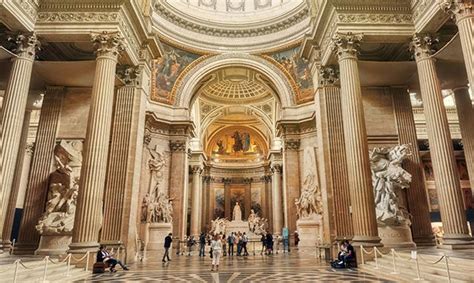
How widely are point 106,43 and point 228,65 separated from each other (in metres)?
15.5

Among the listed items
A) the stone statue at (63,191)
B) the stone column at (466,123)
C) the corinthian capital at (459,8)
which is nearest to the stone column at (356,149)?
the corinthian capital at (459,8)

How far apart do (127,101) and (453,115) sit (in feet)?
70.0

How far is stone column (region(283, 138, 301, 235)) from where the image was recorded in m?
21.6

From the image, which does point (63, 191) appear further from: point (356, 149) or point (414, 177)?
point (414, 177)

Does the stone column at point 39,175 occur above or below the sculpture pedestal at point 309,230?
Answer: above

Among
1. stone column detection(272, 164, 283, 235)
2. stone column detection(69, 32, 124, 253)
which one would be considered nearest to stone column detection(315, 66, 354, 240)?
stone column detection(69, 32, 124, 253)

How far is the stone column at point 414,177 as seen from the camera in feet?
35.4

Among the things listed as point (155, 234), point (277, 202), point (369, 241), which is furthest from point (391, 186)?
point (277, 202)

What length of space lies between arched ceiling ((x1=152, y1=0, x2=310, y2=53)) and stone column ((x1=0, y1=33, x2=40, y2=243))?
13.7 meters

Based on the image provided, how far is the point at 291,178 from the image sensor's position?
2219 cm

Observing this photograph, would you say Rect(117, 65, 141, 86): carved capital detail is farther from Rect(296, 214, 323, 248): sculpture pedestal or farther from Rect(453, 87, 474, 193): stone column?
Rect(296, 214, 323, 248): sculpture pedestal

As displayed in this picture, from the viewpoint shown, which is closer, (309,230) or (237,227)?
(309,230)

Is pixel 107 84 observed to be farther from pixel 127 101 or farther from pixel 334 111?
pixel 334 111

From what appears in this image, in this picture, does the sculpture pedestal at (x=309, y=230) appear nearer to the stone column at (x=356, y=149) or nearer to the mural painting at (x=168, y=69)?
the stone column at (x=356, y=149)
